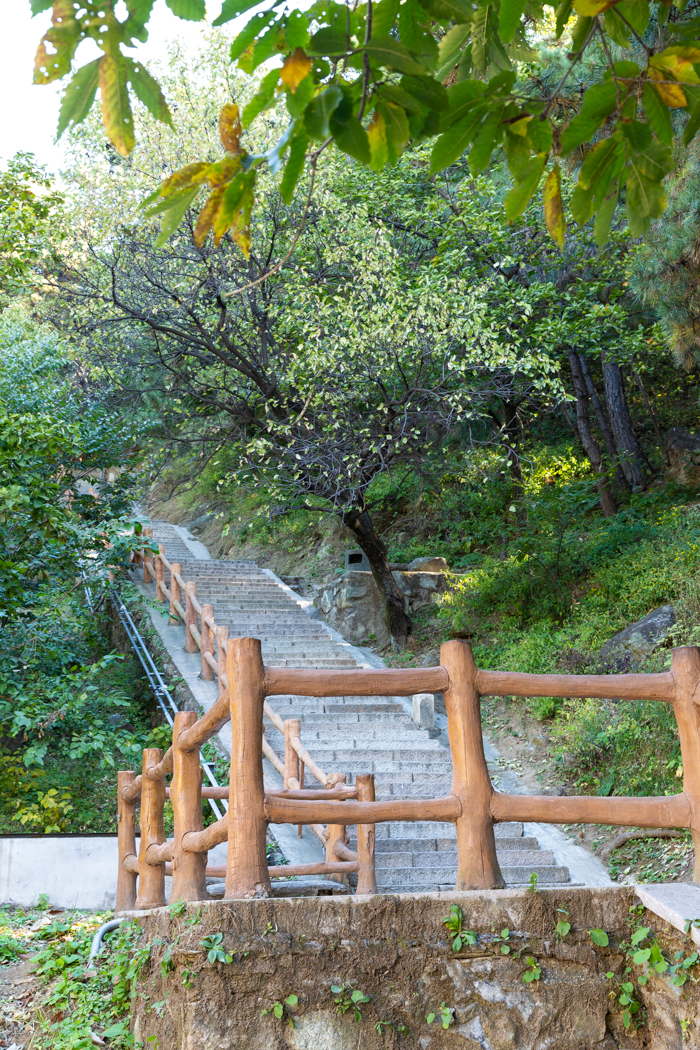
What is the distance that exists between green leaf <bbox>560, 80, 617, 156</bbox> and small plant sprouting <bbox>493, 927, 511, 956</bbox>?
248 cm

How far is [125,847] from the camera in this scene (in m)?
5.39

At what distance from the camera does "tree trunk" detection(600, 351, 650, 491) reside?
1509 cm

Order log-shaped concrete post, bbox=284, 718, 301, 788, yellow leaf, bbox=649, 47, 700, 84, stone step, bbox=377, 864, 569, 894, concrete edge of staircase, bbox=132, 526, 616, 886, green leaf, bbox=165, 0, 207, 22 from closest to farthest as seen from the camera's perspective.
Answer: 1. green leaf, bbox=165, 0, 207, 22
2. yellow leaf, bbox=649, 47, 700, 84
3. stone step, bbox=377, 864, 569, 894
4. concrete edge of staircase, bbox=132, 526, 616, 886
5. log-shaped concrete post, bbox=284, 718, 301, 788

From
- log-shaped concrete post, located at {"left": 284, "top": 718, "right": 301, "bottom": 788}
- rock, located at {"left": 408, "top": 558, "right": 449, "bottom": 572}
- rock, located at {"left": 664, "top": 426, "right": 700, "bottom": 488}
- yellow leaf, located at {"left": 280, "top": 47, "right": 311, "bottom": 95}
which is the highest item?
rock, located at {"left": 664, "top": 426, "right": 700, "bottom": 488}

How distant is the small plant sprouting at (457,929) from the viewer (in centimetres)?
278

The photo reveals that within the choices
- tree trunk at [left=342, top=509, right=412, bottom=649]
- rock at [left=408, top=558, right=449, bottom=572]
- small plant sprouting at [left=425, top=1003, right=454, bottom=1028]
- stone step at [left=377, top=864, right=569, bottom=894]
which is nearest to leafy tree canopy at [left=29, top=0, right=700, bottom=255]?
small plant sprouting at [left=425, top=1003, right=454, bottom=1028]

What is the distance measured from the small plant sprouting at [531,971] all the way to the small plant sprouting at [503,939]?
86 millimetres

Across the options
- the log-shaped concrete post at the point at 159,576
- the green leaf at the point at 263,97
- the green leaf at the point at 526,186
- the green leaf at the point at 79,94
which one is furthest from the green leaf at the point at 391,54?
the log-shaped concrete post at the point at 159,576

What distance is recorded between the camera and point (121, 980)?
360 centimetres

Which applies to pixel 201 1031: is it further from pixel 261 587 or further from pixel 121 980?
pixel 261 587

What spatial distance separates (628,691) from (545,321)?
9.77m

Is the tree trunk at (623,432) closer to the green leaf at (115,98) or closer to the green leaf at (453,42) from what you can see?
the green leaf at (453,42)

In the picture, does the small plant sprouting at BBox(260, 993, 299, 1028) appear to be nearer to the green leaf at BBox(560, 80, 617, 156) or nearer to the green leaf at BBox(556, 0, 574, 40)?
the green leaf at BBox(560, 80, 617, 156)

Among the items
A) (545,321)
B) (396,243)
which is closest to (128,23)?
(545,321)
